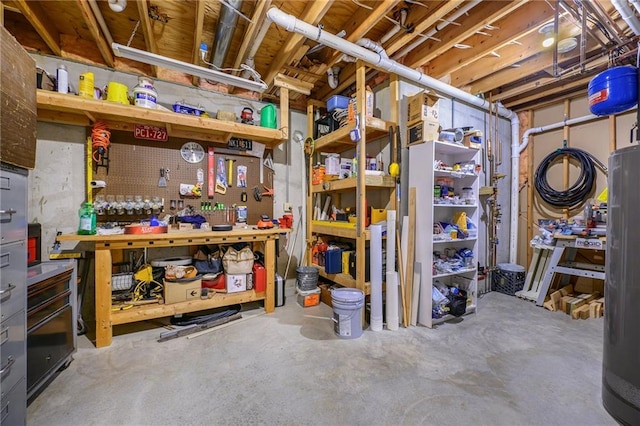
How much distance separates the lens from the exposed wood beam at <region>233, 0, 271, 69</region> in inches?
85.7

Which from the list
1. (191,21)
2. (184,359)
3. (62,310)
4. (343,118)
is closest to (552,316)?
(343,118)

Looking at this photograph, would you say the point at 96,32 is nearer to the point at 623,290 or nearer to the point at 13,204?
the point at 13,204

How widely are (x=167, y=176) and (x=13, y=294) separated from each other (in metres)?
1.97

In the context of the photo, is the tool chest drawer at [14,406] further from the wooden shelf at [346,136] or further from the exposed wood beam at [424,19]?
the exposed wood beam at [424,19]

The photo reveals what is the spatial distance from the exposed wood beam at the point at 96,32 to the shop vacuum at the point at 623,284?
377 centimetres

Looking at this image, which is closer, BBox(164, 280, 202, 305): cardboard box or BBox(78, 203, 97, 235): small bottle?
BBox(78, 203, 97, 235): small bottle

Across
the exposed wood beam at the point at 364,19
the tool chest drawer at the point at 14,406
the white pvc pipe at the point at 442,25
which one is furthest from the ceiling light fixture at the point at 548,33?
the tool chest drawer at the point at 14,406

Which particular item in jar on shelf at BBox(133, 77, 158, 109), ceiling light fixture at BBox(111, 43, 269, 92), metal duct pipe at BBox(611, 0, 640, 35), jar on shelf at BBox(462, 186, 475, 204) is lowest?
jar on shelf at BBox(462, 186, 475, 204)

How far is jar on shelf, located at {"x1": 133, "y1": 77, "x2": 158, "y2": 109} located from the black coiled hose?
17.8ft

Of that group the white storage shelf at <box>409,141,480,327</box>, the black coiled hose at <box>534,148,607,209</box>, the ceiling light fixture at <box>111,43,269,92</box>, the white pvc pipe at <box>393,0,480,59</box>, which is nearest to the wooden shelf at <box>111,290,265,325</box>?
the white storage shelf at <box>409,141,480,327</box>

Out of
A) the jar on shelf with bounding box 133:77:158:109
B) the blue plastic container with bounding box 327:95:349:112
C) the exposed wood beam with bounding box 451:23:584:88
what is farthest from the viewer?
the blue plastic container with bounding box 327:95:349:112

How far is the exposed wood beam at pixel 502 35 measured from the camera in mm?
2518

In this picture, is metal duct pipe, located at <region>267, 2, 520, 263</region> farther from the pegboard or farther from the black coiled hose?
the pegboard

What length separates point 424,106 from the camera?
285 centimetres
